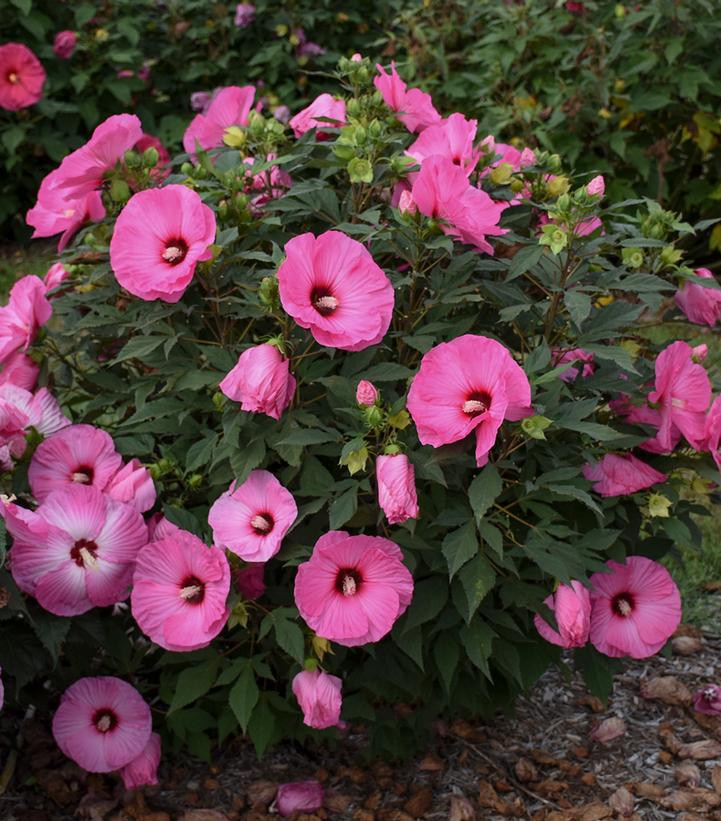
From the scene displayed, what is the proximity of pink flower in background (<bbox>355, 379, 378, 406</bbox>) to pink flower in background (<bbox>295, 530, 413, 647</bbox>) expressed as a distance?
23 cm

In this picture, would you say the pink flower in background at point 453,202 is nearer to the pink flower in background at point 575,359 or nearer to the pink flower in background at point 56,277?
the pink flower in background at point 575,359

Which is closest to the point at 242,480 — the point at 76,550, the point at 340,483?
the point at 340,483

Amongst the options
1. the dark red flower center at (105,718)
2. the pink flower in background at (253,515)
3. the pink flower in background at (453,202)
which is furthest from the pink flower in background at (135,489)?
the pink flower in background at (453,202)

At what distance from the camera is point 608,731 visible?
8.18 feet

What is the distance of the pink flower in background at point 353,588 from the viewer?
1864 mm

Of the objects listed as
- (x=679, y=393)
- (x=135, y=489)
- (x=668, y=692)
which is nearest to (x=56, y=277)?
(x=135, y=489)

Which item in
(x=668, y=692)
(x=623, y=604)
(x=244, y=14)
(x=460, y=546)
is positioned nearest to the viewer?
(x=460, y=546)

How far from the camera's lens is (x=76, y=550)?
2.02 metres

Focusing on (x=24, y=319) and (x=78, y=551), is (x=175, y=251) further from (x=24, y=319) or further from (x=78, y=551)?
(x=78, y=551)

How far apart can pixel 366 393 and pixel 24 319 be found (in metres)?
0.77

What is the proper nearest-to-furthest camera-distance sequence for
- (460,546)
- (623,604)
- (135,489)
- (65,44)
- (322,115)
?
(460,546), (135,489), (623,604), (322,115), (65,44)

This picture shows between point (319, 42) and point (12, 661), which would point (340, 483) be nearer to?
point (12, 661)

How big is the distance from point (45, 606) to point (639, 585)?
106 cm

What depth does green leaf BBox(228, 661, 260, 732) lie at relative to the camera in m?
1.97
